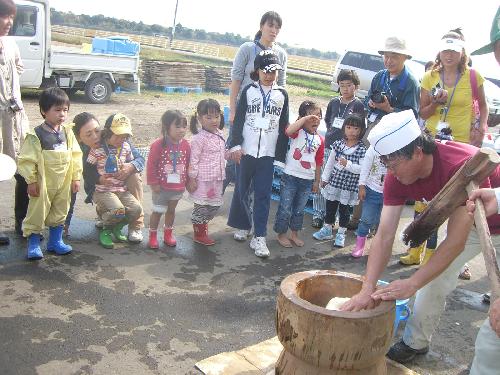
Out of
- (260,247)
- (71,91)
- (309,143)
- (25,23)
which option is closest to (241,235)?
(260,247)

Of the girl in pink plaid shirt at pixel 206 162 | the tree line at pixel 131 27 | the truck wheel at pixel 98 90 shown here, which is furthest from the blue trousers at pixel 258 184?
the tree line at pixel 131 27

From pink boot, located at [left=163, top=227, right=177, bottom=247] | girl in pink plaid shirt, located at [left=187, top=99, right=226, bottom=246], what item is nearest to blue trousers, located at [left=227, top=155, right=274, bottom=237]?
girl in pink plaid shirt, located at [left=187, top=99, right=226, bottom=246]

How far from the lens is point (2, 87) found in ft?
14.3

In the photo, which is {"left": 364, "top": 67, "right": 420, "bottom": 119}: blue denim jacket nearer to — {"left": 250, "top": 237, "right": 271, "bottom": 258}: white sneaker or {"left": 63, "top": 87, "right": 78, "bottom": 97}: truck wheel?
{"left": 250, "top": 237, "right": 271, "bottom": 258}: white sneaker

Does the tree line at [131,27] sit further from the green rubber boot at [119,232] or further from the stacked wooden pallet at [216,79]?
the green rubber boot at [119,232]

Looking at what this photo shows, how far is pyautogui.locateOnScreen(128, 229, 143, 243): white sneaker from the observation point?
15.5 ft

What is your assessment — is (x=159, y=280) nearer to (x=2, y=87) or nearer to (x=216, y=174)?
(x=216, y=174)

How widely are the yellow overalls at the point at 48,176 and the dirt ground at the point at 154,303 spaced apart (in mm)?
350

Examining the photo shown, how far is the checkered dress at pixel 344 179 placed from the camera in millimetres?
5133

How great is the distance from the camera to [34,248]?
4137mm

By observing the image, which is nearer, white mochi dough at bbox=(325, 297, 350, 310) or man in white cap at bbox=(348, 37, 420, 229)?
white mochi dough at bbox=(325, 297, 350, 310)

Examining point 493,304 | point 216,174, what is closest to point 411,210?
point 216,174

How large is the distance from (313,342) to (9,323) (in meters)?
2.08

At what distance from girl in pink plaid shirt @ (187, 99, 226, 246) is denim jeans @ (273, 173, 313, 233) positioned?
659mm
